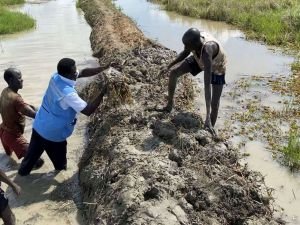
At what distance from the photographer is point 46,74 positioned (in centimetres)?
1048

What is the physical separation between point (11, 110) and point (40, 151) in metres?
0.67

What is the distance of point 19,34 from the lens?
15648 mm

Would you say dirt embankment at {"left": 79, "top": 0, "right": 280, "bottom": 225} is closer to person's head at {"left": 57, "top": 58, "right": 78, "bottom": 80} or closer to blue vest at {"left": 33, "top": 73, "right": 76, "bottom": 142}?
blue vest at {"left": 33, "top": 73, "right": 76, "bottom": 142}

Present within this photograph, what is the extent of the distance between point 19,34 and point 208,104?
12.4 m

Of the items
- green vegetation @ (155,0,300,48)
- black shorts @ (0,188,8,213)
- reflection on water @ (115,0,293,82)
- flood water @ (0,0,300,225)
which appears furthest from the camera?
green vegetation @ (155,0,300,48)

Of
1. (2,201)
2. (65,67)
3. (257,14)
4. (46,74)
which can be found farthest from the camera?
(257,14)

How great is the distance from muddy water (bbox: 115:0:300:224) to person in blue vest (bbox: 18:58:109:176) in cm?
243

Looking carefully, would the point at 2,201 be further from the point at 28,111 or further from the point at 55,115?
the point at 28,111

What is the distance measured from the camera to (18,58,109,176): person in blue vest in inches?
184

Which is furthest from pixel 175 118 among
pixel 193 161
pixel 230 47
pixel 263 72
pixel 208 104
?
pixel 230 47

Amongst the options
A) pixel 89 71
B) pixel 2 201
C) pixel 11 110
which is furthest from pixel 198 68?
pixel 2 201

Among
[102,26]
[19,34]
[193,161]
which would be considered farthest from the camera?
[19,34]

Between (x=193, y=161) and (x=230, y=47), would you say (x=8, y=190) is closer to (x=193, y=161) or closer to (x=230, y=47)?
(x=193, y=161)

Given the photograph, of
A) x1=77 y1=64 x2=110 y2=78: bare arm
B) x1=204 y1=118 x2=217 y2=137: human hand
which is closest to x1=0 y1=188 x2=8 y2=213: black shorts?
x1=77 y1=64 x2=110 y2=78: bare arm
